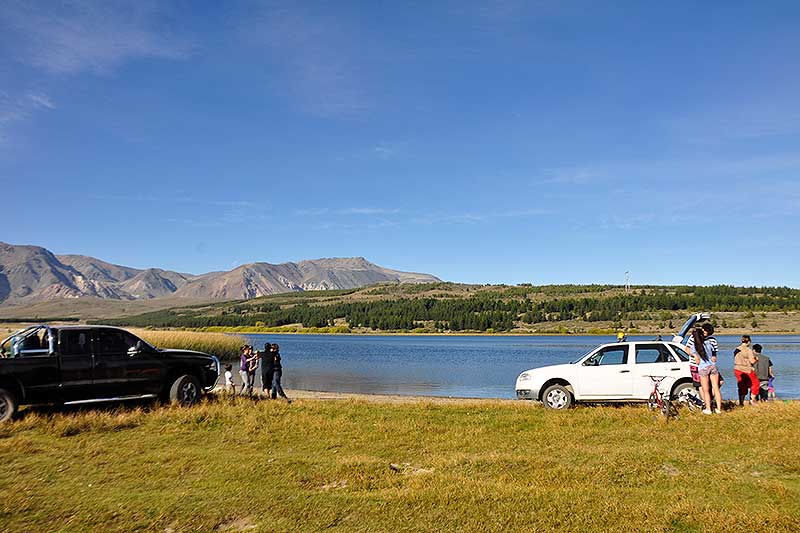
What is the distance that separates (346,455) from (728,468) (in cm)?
656

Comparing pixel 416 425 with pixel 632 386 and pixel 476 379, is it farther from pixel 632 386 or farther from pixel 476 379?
pixel 476 379

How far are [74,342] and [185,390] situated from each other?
10.3ft

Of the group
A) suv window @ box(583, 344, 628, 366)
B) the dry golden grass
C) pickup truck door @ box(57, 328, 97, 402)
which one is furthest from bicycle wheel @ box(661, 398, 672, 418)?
the dry golden grass

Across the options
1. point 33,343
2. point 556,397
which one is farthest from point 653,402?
point 33,343

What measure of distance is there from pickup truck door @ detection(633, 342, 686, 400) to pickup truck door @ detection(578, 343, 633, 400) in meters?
0.21

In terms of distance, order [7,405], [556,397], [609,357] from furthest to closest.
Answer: [609,357], [556,397], [7,405]

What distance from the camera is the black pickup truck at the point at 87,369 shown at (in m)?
14.6

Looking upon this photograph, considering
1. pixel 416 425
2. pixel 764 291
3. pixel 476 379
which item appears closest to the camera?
pixel 416 425

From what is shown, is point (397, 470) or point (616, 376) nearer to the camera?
point (397, 470)

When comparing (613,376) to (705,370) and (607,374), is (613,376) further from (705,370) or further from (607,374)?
(705,370)

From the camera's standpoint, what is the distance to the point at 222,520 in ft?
25.5

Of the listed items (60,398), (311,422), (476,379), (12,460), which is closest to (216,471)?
(12,460)

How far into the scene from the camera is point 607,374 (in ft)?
57.0

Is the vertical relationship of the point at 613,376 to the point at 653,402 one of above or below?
Answer: above
